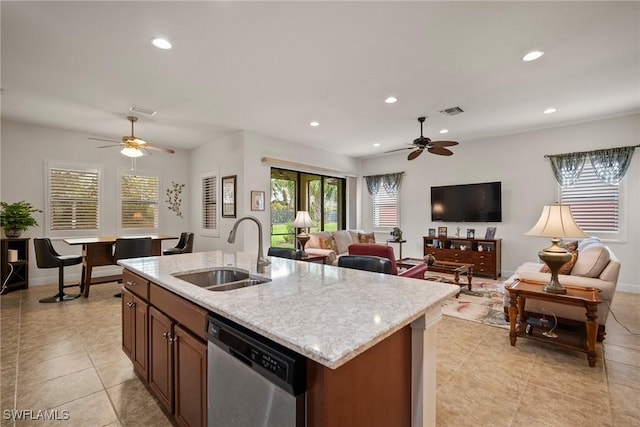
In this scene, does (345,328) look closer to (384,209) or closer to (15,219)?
(15,219)

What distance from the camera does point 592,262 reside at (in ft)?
10.0

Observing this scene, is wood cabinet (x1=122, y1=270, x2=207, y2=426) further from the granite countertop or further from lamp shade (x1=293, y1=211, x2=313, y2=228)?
lamp shade (x1=293, y1=211, x2=313, y2=228)

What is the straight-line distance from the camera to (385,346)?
1164mm

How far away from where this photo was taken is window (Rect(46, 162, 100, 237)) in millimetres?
5207

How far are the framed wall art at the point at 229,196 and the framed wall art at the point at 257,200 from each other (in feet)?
1.18

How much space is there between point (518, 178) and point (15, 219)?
28.0ft

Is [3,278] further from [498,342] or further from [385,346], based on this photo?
[498,342]

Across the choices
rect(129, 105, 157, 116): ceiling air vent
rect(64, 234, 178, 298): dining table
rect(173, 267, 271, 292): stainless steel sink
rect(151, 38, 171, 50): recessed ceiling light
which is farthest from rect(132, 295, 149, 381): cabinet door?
rect(129, 105, 157, 116): ceiling air vent

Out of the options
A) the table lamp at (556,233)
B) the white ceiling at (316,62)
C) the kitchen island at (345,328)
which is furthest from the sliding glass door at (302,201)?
the kitchen island at (345,328)

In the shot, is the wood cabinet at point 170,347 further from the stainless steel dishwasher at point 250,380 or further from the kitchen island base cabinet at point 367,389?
the kitchen island base cabinet at point 367,389

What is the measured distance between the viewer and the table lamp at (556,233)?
105 inches

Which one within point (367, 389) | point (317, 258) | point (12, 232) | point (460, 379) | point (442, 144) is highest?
point (442, 144)

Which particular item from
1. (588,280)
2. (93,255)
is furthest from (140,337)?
(588,280)

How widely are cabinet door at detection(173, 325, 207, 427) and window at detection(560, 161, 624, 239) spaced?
6.12 meters
